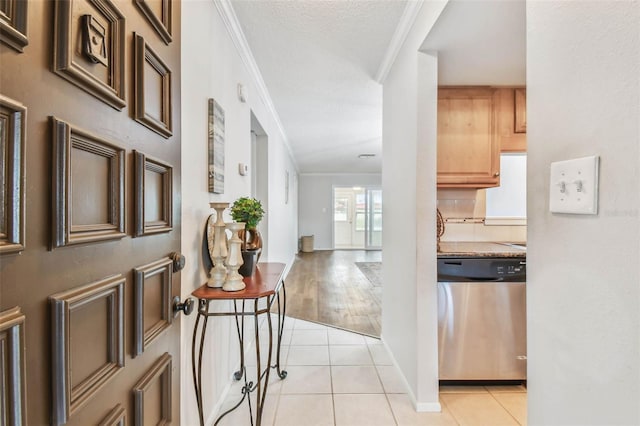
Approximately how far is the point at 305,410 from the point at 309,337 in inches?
38.7

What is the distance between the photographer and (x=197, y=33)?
1380 millimetres

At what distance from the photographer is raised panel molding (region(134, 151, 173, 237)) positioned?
690 millimetres

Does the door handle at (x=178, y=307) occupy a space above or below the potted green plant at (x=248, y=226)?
below

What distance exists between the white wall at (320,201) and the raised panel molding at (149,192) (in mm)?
7910

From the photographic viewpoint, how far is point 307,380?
197 centimetres

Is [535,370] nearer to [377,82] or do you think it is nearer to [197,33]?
[197,33]

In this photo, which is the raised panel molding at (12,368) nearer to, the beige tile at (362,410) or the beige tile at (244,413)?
the beige tile at (244,413)

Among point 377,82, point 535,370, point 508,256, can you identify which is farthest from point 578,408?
point 377,82

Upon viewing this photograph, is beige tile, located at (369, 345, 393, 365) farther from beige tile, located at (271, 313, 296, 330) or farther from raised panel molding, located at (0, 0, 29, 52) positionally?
raised panel molding, located at (0, 0, 29, 52)

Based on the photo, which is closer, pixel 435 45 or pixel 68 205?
pixel 68 205

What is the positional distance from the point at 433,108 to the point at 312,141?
3.42m

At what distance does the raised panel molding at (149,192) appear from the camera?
690 mm

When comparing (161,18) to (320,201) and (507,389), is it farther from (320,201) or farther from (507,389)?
(320,201)

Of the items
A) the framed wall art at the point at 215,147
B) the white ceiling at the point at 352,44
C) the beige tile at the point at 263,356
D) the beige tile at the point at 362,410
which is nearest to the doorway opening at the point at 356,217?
the white ceiling at the point at 352,44
